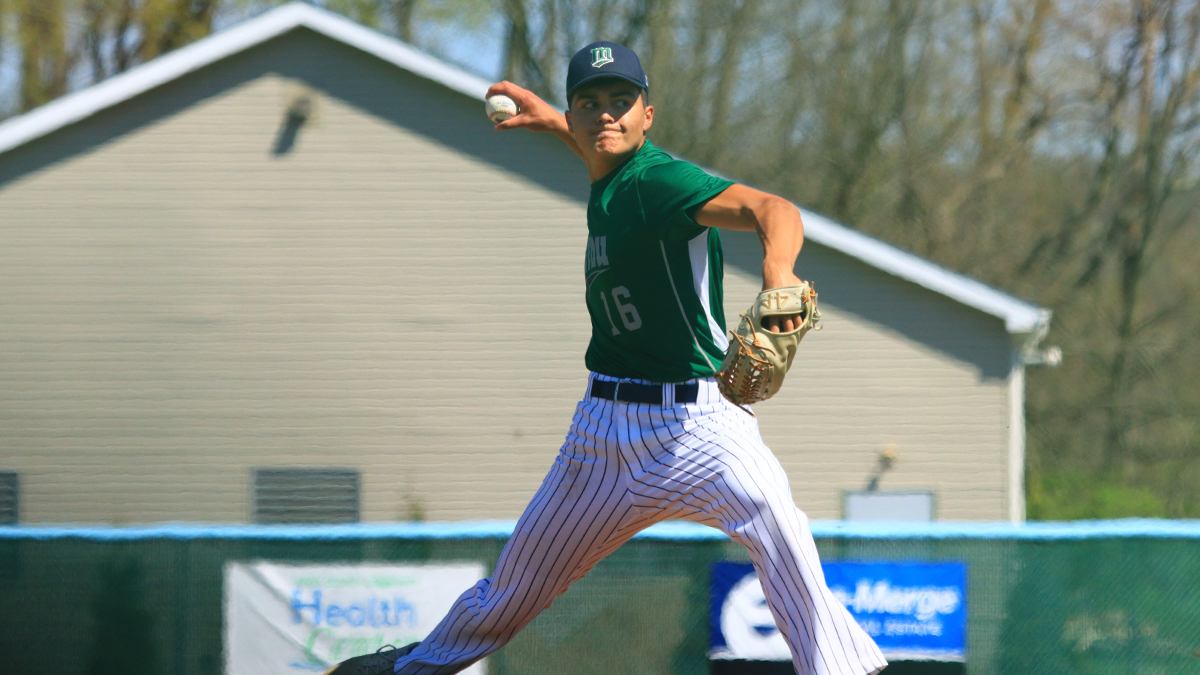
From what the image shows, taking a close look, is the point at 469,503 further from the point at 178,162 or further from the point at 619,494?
the point at 619,494

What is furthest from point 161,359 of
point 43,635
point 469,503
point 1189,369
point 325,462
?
point 1189,369

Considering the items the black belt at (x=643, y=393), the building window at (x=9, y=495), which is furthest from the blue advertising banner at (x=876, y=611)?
the building window at (x=9, y=495)

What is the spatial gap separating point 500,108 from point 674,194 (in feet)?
3.55

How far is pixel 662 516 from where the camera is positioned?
300 cm

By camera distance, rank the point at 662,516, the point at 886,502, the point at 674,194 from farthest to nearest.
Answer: the point at 886,502, the point at 662,516, the point at 674,194

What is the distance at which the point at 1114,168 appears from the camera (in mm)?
18609

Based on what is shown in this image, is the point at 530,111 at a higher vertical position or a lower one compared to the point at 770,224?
higher

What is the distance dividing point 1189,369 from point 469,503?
1250 cm

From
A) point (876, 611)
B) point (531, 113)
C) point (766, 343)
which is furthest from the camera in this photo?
point (876, 611)

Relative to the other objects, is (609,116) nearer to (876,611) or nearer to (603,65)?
(603,65)

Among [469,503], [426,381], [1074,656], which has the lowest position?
[1074,656]

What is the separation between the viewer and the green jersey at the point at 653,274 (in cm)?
264

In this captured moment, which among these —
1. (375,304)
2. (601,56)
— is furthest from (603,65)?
(375,304)

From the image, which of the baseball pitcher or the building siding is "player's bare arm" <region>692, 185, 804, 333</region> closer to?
the baseball pitcher
